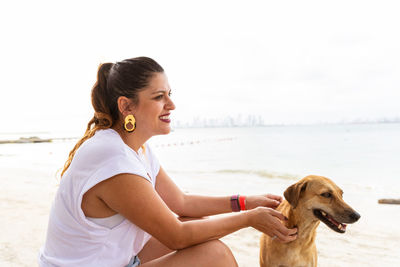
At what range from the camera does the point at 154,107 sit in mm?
2010

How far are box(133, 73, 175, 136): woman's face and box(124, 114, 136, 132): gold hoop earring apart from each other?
3 cm

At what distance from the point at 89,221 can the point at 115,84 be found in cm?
82

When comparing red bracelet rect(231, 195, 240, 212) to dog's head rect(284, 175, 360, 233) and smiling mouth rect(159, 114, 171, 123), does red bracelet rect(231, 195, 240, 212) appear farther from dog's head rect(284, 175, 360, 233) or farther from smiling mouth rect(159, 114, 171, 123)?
smiling mouth rect(159, 114, 171, 123)

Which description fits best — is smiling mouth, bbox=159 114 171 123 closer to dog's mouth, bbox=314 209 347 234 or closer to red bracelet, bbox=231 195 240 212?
red bracelet, bbox=231 195 240 212

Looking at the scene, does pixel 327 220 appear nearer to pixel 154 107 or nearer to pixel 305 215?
pixel 305 215

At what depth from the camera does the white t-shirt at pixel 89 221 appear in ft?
5.78

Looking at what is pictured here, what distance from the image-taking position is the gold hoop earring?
1997mm

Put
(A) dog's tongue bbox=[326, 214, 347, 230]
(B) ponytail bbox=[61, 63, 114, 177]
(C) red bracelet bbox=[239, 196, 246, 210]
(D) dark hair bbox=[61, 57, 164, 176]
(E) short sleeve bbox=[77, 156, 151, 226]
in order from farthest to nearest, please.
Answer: (C) red bracelet bbox=[239, 196, 246, 210] < (A) dog's tongue bbox=[326, 214, 347, 230] < (B) ponytail bbox=[61, 63, 114, 177] < (D) dark hair bbox=[61, 57, 164, 176] < (E) short sleeve bbox=[77, 156, 151, 226]

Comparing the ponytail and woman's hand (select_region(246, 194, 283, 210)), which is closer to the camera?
the ponytail

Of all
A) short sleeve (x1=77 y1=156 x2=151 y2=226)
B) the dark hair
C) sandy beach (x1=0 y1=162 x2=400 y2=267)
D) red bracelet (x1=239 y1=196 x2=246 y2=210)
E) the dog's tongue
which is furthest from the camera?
sandy beach (x1=0 y1=162 x2=400 y2=267)

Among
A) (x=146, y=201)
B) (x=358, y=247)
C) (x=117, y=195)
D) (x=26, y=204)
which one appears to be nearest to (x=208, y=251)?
(x=146, y=201)

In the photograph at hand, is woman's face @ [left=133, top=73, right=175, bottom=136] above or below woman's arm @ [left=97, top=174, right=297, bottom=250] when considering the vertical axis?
above

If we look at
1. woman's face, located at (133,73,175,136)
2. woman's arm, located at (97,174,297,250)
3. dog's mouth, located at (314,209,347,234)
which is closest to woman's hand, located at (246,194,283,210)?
dog's mouth, located at (314,209,347,234)

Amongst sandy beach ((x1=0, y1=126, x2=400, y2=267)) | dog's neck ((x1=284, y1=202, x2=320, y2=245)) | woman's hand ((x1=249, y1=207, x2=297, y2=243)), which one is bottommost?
sandy beach ((x1=0, y1=126, x2=400, y2=267))
